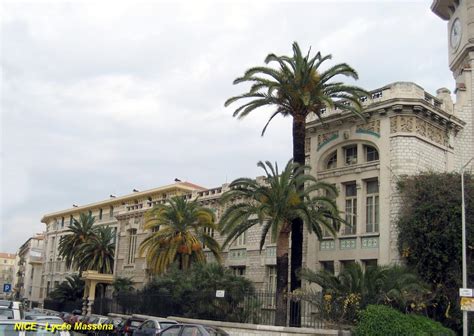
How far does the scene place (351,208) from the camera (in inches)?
1225

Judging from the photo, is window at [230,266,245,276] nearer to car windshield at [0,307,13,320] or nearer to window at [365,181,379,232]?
window at [365,181,379,232]

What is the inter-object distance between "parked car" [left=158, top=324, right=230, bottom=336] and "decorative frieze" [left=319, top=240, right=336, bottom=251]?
42.9 ft

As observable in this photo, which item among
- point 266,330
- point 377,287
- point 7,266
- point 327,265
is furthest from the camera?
point 7,266

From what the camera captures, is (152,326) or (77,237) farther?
(77,237)

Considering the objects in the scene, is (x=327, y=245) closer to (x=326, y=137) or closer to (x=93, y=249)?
(x=326, y=137)

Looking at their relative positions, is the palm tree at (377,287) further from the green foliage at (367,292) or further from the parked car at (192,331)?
the parked car at (192,331)

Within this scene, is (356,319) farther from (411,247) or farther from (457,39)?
(457,39)

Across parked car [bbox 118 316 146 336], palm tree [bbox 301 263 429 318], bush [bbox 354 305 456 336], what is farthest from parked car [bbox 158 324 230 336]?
palm tree [bbox 301 263 429 318]

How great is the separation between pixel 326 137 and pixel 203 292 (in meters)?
10.9

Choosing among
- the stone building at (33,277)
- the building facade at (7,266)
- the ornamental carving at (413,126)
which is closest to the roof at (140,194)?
the stone building at (33,277)

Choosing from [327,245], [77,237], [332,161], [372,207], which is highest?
[332,161]

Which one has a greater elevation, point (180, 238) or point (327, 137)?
point (327, 137)

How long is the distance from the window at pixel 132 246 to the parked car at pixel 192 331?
30885mm

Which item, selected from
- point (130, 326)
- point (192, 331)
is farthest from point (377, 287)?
point (130, 326)
